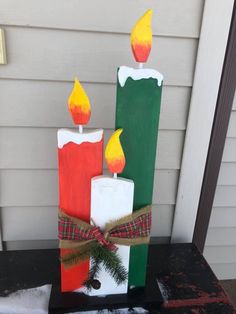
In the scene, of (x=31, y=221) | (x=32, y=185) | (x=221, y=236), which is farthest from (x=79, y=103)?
(x=221, y=236)

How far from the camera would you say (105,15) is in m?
0.81

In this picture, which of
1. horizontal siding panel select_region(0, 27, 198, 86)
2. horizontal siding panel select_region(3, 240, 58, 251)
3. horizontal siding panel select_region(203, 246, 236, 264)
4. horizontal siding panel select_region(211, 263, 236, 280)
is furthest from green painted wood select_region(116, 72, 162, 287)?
horizontal siding panel select_region(211, 263, 236, 280)

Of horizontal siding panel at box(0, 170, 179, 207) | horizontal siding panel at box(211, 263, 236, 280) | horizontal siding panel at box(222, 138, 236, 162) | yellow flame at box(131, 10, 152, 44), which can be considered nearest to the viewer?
yellow flame at box(131, 10, 152, 44)

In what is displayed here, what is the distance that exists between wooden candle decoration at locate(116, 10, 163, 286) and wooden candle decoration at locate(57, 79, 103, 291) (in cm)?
7

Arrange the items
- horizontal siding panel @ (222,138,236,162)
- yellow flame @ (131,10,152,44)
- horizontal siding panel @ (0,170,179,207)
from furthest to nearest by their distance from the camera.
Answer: horizontal siding panel @ (222,138,236,162), horizontal siding panel @ (0,170,179,207), yellow flame @ (131,10,152,44)

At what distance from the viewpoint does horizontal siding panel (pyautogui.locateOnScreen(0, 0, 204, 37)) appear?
79 cm

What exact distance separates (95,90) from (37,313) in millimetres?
626

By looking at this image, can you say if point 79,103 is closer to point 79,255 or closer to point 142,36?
point 142,36

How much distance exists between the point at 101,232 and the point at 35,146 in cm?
37

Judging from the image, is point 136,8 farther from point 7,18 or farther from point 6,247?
point 6,247

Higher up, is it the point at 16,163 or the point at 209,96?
the point at 209,96

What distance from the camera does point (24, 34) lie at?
0.81m

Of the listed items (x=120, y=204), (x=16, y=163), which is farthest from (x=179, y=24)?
(x=16, y=163)

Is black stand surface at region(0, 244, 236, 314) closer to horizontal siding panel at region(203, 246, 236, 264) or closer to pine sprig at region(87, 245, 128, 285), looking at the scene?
pine sprig at region(87, 245, 128, 285)
